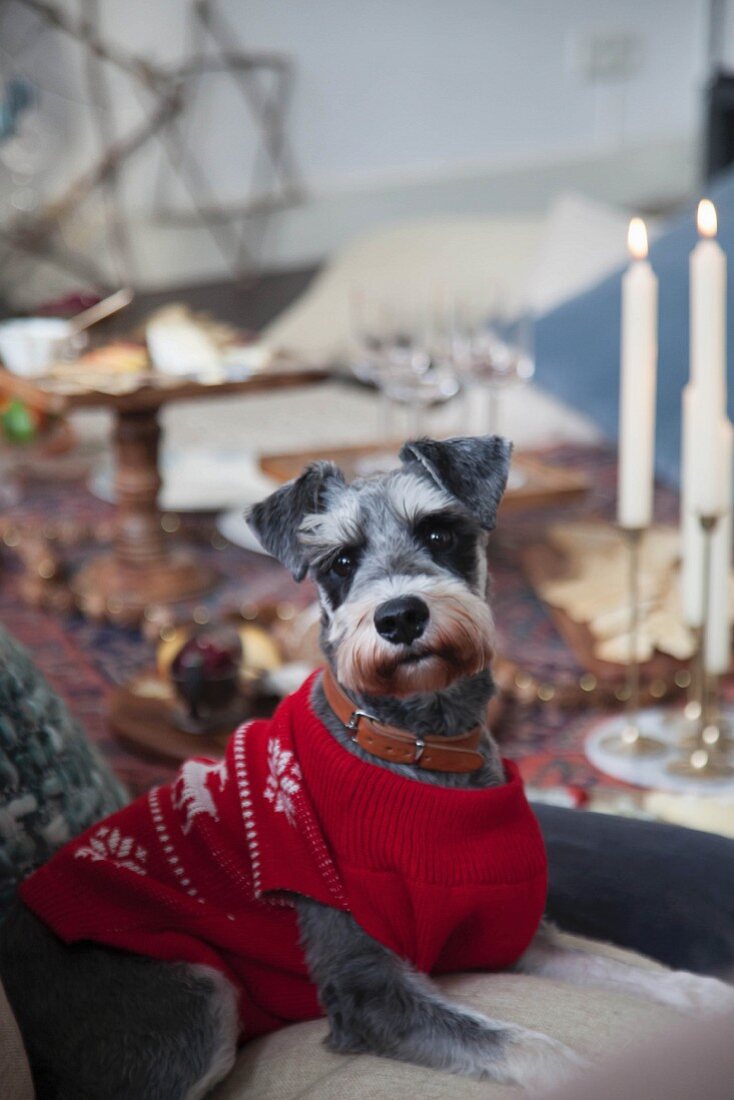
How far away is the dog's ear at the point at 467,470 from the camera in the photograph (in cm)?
120

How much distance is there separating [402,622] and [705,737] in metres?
0.88

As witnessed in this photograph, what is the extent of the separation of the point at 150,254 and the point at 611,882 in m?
4.36

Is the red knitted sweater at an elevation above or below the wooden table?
above

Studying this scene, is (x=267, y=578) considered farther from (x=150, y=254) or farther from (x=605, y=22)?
(x=605, y=22)

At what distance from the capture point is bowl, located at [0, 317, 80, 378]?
8.88 feet

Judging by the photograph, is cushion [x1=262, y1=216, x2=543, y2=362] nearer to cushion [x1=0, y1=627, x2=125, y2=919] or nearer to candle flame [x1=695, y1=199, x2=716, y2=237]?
candle flame [x1=695, y1=199, x2=716, y2=237]

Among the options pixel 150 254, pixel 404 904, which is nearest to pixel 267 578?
pixel 404 904

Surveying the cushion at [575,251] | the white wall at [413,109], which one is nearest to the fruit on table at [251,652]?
the cushion at [575,251]

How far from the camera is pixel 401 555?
120 cm

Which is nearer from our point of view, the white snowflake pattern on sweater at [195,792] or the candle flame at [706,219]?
the white snowflake pattern on sweater at [195,792]

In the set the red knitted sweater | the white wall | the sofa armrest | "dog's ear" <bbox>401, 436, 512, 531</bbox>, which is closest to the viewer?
the sofa armrest

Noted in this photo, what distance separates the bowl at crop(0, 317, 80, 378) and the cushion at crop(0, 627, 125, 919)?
157 cm

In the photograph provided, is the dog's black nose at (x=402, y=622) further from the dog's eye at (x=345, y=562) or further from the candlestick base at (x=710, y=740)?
the candlestick base at (x=710, y=740)

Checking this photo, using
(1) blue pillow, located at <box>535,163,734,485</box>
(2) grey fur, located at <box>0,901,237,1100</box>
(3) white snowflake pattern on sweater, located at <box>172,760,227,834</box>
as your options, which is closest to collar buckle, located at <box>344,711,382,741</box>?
(3) white snowflake pattern on sweater, located at <box>172,760,227,834</box>
